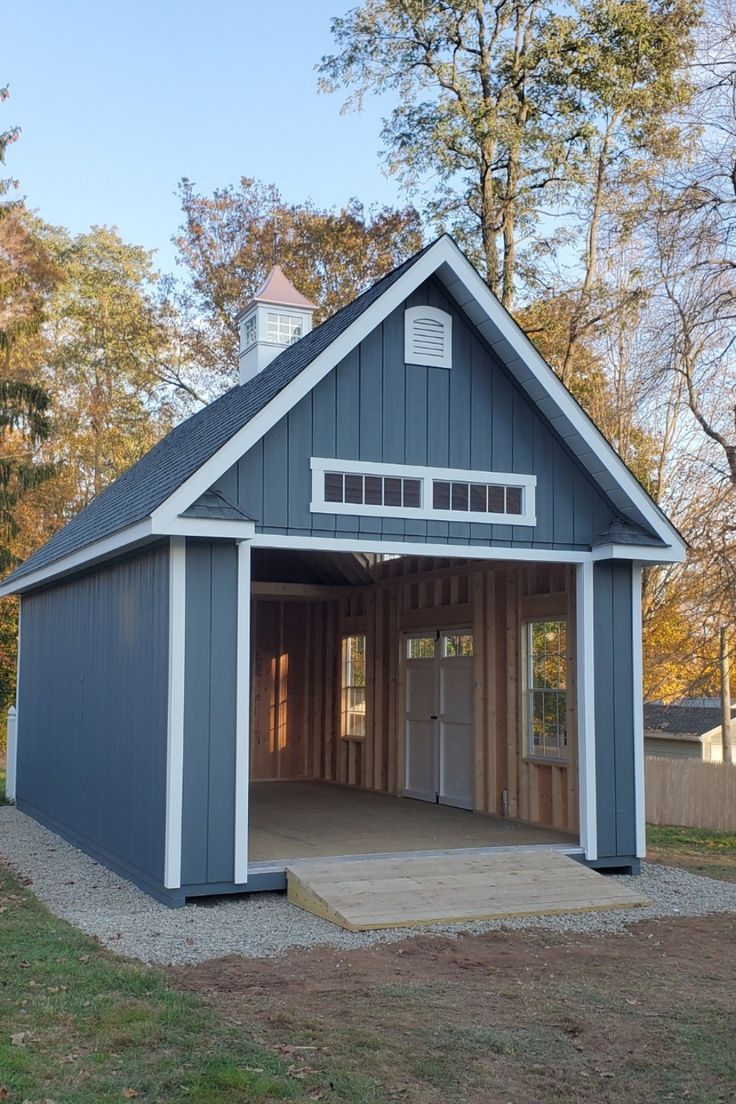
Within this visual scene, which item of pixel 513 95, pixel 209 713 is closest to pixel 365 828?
pixel 209 713

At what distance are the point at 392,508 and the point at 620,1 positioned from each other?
16.3m

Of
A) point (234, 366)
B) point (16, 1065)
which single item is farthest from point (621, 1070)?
point (234, 366)

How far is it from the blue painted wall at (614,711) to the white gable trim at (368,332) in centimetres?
64

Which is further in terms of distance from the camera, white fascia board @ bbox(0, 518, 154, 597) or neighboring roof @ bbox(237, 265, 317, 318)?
neighboring roof @ bbox(237, 265, 317, 318)

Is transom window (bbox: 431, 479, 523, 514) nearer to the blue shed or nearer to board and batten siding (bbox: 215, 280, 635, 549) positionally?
the blue shed

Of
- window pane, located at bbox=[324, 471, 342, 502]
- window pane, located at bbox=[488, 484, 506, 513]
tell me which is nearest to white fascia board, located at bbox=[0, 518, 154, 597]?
window pane, located at bbox=[324, 471, 342, 502]

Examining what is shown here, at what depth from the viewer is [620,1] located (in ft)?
72.5

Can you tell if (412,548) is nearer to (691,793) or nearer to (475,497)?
(475,497)

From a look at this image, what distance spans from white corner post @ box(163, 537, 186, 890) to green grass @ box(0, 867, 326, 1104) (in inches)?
68.7

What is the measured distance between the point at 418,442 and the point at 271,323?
5.69m

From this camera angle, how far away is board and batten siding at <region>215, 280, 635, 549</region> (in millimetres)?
9891

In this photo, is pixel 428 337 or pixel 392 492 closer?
pixel 392 492

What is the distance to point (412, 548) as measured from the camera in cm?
1024

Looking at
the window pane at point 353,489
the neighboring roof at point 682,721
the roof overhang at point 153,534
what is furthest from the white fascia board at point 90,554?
the neighboring roof at point 682,721
